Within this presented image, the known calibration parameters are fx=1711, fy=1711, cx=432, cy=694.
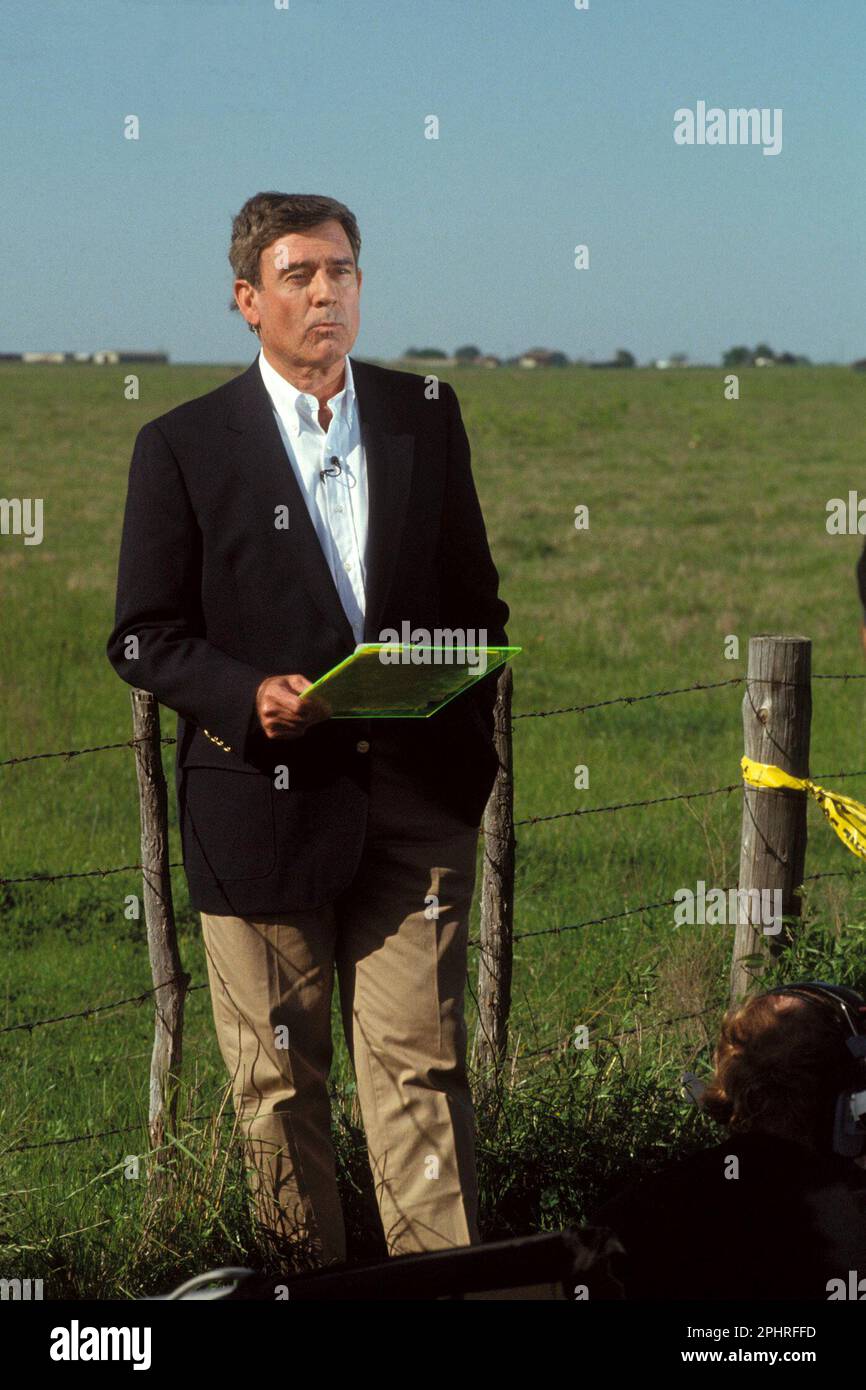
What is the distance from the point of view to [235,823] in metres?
3.49

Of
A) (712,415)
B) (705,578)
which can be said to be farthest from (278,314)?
(712,415)

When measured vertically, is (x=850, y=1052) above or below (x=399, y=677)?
below

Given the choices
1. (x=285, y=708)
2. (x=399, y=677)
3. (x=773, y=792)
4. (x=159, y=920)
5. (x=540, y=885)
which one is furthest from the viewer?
(x=540, y=885)

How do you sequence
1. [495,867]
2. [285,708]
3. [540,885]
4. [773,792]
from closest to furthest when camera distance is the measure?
[285,708], [495,867], [773,792], [540,885]

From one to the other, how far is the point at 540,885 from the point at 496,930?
2.67m

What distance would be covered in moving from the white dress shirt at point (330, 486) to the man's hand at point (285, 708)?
0.82 feet

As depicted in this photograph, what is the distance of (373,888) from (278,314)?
1180 millimetres

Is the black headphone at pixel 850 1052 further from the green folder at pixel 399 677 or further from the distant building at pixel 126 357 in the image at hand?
the distant building at pixel 126 357

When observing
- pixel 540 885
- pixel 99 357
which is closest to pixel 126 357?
pixel 99 357

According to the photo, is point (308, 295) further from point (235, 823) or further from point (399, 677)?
point (235, 823)


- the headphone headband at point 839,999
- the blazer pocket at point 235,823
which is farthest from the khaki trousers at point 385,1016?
the headphone headband at point 839,999

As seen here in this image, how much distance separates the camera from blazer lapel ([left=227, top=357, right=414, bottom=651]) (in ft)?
11.3

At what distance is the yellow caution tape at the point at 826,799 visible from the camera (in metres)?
5.20

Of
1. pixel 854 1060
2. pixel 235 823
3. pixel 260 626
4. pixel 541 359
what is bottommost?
pixel 854 1060
